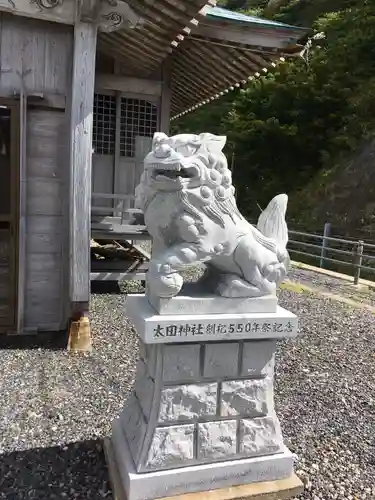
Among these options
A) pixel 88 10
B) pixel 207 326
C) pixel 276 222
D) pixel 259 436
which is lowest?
pixel 259 436

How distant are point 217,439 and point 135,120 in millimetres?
5531

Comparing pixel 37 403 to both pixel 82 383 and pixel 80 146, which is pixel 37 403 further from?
pixel 80 146

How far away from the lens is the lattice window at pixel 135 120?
271 inches

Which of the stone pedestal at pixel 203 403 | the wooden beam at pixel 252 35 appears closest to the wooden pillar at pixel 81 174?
the wooden beam at pixel 252 35

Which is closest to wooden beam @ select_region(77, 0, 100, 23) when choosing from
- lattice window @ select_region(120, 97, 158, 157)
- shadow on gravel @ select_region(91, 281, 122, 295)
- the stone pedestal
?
lattice window @ select_region(120, 97, 158, 157)

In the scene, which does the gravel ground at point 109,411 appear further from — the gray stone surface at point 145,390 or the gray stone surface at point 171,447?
the gray stone surface at point 145,390

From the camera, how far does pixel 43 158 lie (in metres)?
4.55

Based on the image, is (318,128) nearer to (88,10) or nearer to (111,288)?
(111,288)

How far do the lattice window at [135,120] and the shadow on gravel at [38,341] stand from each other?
11.1ft

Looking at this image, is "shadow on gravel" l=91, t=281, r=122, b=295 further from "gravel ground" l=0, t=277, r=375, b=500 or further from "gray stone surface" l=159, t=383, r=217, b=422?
"gray stone surface" l=159, t=383, r=217, b=422

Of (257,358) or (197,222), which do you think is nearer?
(197,222)

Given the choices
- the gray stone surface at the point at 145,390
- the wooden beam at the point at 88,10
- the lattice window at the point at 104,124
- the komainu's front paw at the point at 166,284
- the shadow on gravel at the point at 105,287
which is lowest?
the shadow on gravel at the point at 105,287

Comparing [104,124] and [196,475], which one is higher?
[104,124]

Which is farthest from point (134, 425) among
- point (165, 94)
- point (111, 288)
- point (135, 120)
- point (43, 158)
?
point (165, 94)
